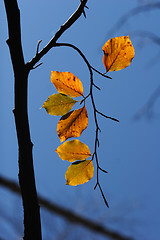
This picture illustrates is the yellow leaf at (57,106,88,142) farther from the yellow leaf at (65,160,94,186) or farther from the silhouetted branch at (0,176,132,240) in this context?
the silhouetted branch at (0,176,132,240)

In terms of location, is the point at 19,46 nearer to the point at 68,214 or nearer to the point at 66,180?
the point at 66,180

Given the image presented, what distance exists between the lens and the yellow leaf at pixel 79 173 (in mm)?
232

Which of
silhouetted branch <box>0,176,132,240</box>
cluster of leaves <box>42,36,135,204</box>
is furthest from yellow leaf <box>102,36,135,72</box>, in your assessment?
silhouetted branch <box>0,176,132,240</box>

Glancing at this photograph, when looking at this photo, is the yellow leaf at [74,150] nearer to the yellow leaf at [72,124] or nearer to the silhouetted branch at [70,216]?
the yellow leaf at [72,124]

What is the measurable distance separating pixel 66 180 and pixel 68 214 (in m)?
0.70

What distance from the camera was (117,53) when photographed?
0.75 ft

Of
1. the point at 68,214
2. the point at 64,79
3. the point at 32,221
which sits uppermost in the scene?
the point at 64,79

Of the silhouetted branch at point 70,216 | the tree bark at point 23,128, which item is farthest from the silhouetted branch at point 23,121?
the silhouetted branch at point 70,216

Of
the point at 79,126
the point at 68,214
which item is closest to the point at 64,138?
the point at 79,126

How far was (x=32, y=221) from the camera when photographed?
0.66 ft

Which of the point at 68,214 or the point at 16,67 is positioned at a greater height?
the point at 16,67

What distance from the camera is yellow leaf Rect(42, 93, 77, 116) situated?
0.23m

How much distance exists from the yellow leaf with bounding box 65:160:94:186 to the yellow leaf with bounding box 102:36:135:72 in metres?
0.08

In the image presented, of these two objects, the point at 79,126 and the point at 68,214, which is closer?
the point at 79,126
